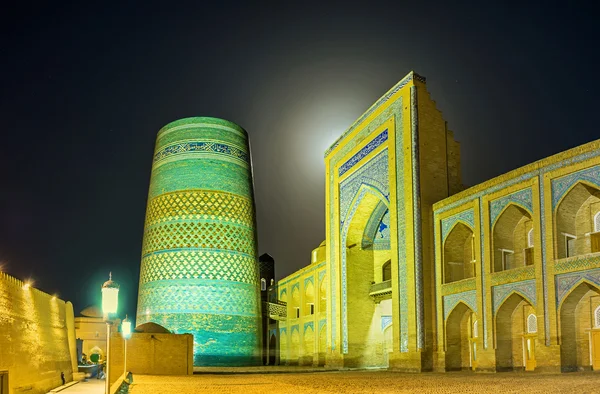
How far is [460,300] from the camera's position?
13.1 meters

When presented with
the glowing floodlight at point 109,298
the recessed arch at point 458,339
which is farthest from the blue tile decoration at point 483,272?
the glowing floodlight at point 109,298

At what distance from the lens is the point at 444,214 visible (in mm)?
13750

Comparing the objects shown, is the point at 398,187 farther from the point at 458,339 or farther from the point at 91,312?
the point at 91,312

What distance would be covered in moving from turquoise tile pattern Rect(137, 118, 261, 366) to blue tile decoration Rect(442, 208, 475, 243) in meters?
7.80

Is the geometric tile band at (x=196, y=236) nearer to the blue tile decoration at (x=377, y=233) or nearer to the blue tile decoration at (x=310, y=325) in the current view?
the blue tile decoration at (x=310, y=325)

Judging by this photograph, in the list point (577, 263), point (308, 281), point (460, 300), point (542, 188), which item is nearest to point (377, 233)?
point (460, 300)

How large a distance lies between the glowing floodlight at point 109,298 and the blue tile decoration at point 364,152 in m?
10.8

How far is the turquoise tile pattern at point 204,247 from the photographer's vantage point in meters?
19.0

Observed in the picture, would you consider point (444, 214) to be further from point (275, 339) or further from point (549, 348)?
point (275, 339)

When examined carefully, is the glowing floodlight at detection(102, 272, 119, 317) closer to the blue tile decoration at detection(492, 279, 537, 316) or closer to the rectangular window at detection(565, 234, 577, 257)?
the blue tile decoration at detection(492, 279, 537, 316)

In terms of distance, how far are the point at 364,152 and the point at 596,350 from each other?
25.3ft

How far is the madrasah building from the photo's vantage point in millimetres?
10727

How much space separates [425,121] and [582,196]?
4.51 metres

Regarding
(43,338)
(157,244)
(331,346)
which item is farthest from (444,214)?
(157,244)
